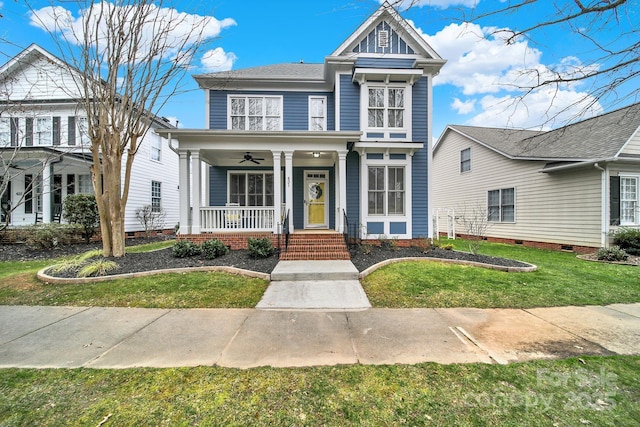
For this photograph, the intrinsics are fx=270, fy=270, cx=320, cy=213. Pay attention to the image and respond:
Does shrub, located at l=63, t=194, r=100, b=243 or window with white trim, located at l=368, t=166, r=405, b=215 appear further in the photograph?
shrub, located at l=63, t=194, r=100, b=243

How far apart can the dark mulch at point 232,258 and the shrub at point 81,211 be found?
1.49 metres

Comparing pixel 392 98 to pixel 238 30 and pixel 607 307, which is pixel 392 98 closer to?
pixel 238 30

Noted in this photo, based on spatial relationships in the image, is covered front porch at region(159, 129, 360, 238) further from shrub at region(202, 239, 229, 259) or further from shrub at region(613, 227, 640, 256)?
shrub at region(613, 227, 640, 256)

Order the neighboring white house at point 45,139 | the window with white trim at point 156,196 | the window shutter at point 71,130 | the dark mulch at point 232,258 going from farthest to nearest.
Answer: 1. the window with white trim at point 156,196
2. the window shutter at point 71,130
3. the neighboring white house at point 45,139
4. the dark mulch at point 232,258

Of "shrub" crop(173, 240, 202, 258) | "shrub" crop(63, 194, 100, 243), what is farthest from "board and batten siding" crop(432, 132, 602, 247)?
"shrub" crop(63, 194, 100, 243)

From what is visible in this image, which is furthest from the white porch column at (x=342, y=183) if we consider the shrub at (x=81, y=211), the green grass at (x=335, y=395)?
the shrub at (x=81, y=211)

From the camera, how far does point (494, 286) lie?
224 inches

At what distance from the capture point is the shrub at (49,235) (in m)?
10.0

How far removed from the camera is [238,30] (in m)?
8.35

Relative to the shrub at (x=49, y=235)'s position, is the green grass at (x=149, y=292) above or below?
below

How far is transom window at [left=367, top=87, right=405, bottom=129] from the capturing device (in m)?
9.90

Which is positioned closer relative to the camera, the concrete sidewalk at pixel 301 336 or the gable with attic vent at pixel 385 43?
the concrete sidewalk at pixel 301 336

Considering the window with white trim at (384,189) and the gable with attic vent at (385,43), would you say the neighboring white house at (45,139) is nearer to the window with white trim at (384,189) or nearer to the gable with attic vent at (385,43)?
the gable with attic vent at (385,43)

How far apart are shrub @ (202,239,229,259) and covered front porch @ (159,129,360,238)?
1294mm
